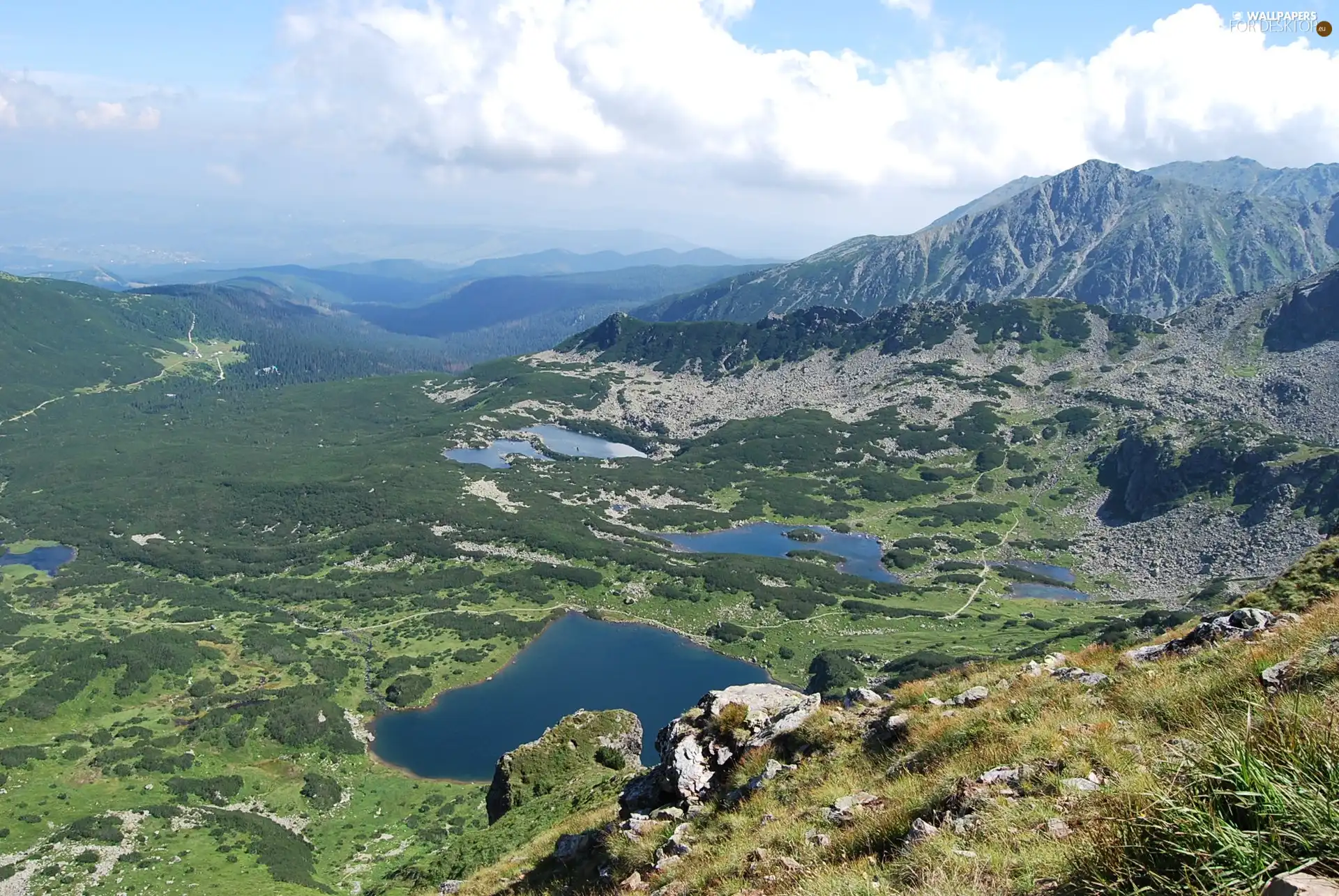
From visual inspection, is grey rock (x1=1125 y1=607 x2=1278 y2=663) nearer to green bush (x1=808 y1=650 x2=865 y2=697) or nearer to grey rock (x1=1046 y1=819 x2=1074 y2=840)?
grey rock (x1=1046 y1=819 x2=1074 y2=840)

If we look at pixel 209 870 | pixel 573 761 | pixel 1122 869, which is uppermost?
pixel 1122 869

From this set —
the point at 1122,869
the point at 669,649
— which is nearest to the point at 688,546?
the point at 669,649

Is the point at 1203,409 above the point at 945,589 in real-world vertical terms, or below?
above

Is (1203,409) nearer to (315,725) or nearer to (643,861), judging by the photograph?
(315,725)

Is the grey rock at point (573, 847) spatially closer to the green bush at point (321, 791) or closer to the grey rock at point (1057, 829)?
the grey rock at point (1057, 829)

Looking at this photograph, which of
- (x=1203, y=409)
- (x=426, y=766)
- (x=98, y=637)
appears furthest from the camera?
(x=1203, y=409)

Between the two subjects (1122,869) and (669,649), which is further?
(669,649)

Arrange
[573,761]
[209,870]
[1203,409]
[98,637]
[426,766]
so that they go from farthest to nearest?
[1203,409], [98,637], [426,766], [209,870], [573,761]

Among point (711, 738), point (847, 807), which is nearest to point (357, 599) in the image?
point (711, 738)
